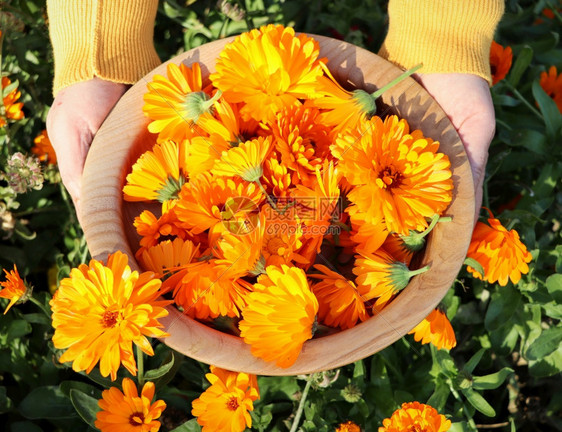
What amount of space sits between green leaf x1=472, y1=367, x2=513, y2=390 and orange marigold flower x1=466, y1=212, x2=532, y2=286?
182 mm

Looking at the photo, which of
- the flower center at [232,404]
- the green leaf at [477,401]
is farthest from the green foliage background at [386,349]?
the flower center at [232,404]

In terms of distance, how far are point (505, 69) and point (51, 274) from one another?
1.13 meters

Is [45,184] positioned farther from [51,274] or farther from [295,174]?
[295,174]

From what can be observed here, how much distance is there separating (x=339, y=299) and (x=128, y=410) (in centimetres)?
38

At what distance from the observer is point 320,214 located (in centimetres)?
85

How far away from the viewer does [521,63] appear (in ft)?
Answer: 4.61

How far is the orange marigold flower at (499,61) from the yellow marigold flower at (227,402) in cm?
83

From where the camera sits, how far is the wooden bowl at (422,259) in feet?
2.71

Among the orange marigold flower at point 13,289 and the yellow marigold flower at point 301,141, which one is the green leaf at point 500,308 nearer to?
the yellow marigold flower at point 301,141

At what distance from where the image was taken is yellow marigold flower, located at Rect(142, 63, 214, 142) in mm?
939

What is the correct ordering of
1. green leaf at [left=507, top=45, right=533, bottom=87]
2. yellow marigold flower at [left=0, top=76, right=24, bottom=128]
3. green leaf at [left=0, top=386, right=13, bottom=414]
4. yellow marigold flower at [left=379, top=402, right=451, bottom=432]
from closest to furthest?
yellow marigold flower at [left=379, top=402, right=451, bottom=432] < green leaf at [left=0, top=386, right=13, bottom=414] < yellow marigold flower at [left=0, top=76, right=24, bottom=128] < green leaf at [left=507, top=45, right=533, bottom=87]

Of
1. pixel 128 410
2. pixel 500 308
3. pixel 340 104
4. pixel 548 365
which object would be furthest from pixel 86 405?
pixel 548 365

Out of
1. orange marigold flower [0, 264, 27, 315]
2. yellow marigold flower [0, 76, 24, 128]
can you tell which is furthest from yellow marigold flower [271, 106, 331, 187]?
yellow marigold flower [0, 76, 24, 128]

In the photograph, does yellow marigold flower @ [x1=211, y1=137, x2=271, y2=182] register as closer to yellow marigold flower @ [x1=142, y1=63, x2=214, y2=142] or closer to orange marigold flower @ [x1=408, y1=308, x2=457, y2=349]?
yellow marigold flower @ [x1=142, y1=63, x2=214, y2=142]
